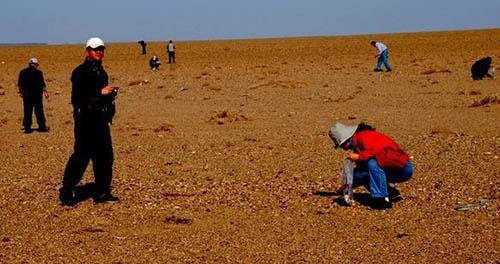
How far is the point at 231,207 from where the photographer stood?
754 cm

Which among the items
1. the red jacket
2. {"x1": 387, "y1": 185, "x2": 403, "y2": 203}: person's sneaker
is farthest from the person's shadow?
the red jacket

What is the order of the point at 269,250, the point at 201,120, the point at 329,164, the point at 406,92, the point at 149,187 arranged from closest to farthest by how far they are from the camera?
the point at 269,250 → the point at 149,187 → the point at 329,164 → the point at 201,120 → the point at 406,92

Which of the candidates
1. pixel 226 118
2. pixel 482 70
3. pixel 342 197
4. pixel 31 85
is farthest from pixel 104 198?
pixel 482 70

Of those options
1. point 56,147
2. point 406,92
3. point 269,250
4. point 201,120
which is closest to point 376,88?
point 406,92

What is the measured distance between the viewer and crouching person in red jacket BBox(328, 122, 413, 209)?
719 cm

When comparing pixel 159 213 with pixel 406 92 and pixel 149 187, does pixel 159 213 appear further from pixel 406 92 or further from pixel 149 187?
pixel 406 92

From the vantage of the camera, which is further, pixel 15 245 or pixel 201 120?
pixel 201 120

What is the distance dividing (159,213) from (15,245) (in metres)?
1.49

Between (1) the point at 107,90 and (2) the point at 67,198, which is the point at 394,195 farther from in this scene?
(2) the point at 67,198

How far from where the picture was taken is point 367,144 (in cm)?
720

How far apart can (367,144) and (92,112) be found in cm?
268

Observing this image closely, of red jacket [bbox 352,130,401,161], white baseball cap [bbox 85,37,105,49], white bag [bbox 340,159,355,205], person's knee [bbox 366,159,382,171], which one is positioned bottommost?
white bag [bbox 340,159,355,205]

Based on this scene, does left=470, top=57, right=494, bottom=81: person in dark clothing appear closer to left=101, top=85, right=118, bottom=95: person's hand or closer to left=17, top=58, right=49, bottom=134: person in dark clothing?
left=17, top=58, right=49, bottom=134: person in dark clothing

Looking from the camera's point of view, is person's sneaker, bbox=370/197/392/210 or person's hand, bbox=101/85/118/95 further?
person's sneaker, bbox=370/197/392/210
